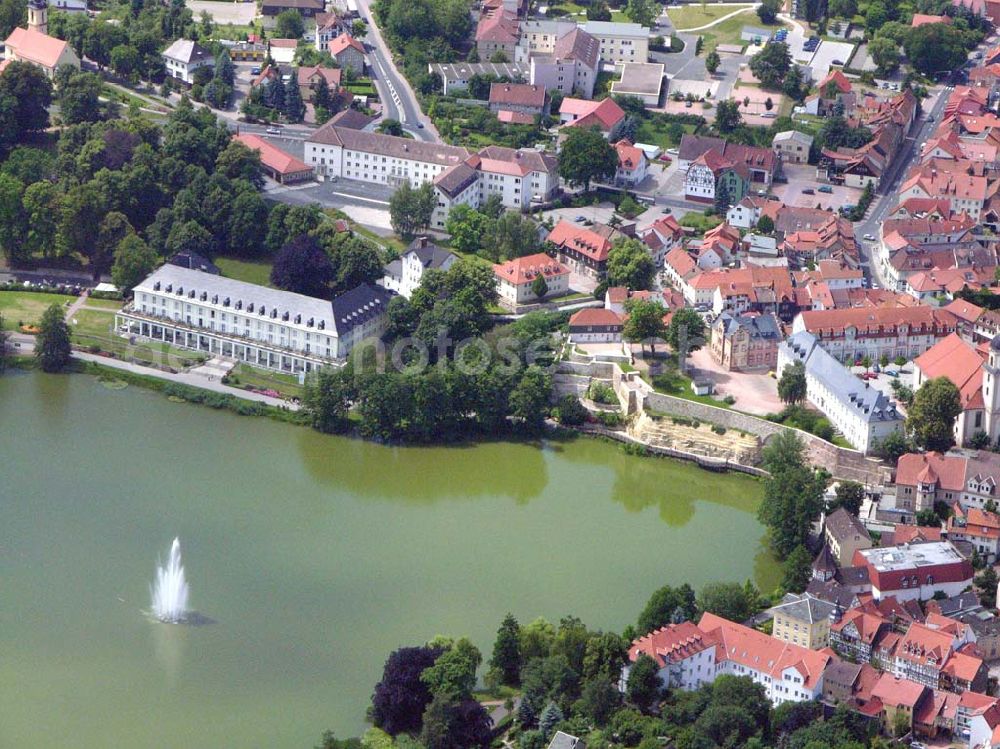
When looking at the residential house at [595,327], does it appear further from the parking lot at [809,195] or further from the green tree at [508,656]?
the green tree at [508,656]

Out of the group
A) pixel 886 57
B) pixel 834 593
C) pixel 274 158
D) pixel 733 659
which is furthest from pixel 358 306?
pixel 886 57

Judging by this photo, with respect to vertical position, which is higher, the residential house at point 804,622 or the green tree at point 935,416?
the green tree at point 935,416

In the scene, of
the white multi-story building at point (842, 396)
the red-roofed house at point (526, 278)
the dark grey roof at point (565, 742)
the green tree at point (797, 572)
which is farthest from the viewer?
the red-roofed house at point (526, 278)

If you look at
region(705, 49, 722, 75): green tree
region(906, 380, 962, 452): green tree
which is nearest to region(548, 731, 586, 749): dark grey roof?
region(906, 380, 962, 452): green tree

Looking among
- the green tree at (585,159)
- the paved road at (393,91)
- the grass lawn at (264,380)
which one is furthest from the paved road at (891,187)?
the grass lawn at (264,380)

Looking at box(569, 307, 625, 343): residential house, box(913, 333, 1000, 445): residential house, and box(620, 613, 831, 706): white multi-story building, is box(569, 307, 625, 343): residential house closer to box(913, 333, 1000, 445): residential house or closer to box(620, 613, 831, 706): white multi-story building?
box(913, 333, 1000, 445): residential house

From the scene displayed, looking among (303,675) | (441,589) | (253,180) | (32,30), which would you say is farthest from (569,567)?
(32,30)

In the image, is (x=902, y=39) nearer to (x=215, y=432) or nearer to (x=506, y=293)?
(x=506, y=293)

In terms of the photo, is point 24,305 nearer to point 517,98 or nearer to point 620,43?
point 517,98
